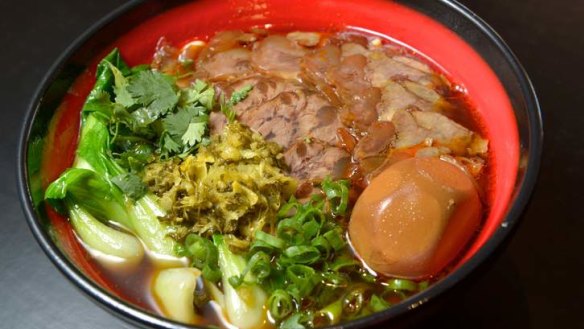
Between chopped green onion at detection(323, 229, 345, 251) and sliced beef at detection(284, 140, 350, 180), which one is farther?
sliced beef at detection(284, 140, 350, 180)

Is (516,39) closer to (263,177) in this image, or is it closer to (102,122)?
(263,177)

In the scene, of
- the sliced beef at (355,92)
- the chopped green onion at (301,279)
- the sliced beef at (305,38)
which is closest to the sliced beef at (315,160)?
the sliced beef at (355,92)

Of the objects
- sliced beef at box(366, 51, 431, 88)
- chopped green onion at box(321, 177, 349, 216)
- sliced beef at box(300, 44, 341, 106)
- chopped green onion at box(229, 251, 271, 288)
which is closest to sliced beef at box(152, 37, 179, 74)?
sliced beef at box(300, 44, 341, 106)

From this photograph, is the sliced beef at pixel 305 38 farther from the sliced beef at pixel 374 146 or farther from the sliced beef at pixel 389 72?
the sliced beef at pixel 374 146

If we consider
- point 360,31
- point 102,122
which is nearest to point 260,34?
point 360,31

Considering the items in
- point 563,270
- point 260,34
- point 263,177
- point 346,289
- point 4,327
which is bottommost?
point 4,327

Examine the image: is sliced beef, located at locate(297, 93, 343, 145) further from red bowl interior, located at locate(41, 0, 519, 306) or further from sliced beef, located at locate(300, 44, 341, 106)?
red bowl interior, located at locate(41, 0, 519, 306)

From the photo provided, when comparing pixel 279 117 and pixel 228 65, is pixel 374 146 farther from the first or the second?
pixel 228 65
